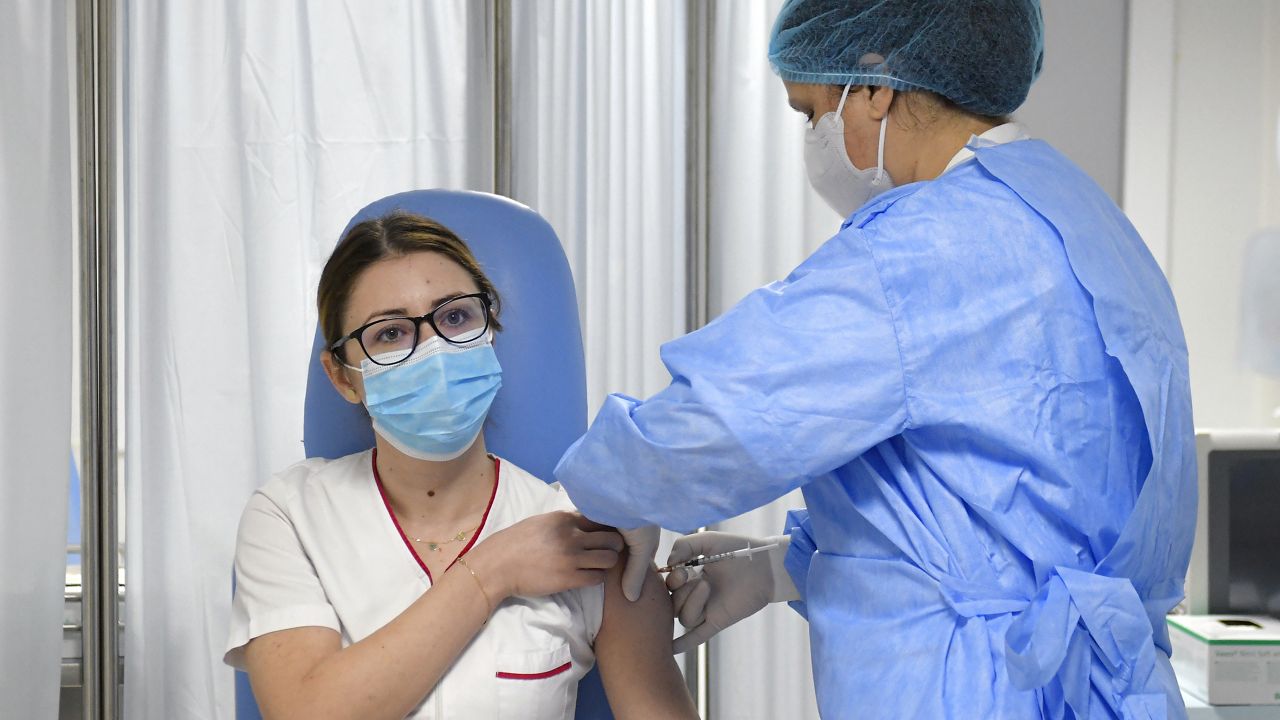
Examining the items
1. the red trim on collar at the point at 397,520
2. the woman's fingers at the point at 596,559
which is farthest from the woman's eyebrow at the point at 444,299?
the woman's fingers at the point at 596,559

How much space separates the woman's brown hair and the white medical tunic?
218mm

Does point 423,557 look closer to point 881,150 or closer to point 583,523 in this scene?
point 583,523

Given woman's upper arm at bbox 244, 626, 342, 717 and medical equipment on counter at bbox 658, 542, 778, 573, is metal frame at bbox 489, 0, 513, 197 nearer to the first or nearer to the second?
medical equipment on counter at bbox 658, 542, 778, 573

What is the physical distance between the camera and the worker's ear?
1484mm

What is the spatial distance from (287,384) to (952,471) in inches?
67.0

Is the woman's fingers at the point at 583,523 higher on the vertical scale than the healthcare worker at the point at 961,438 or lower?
lower

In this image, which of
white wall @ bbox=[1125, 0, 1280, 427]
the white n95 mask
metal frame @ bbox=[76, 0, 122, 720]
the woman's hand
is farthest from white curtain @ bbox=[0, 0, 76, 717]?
white wall @ bbox=[1125, 0, 1280, 427]

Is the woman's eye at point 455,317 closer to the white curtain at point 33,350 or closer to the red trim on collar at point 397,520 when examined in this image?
the red trim on collar at point 397,520

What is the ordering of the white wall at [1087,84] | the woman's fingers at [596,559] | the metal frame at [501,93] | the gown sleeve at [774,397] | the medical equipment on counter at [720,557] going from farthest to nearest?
1. the white wall at [1087,84]
2. the metal frame at [501,93]
3. the medical equipment on counter at [720,557]
4. the woman's fingers at [596,559]
5. the gown sleeve at [774,397]

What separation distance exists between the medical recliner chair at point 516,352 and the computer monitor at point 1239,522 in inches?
49.4

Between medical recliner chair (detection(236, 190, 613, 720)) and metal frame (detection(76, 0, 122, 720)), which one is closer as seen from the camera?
medical recliner chair (detection(236, 190, 613, 720))

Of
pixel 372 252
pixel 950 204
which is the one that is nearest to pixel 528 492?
pixel 372 252

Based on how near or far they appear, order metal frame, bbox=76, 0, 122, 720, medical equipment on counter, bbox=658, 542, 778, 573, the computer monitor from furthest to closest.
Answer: metal frame, bbox=76, 0, 122, 720 → the computer monitor → medical equipment on counter, bbox=658, 542, 778, 573

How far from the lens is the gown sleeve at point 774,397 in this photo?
3.33 feet
